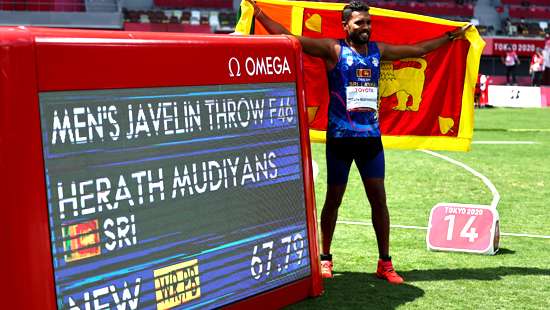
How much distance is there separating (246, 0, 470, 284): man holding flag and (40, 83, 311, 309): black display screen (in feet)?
1.79

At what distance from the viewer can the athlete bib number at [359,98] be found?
5719mm

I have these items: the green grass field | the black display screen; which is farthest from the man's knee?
the black display screen

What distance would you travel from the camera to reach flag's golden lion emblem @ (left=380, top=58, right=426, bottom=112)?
6.45 meters

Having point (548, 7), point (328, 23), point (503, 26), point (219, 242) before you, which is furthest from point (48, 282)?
point (548, 7)

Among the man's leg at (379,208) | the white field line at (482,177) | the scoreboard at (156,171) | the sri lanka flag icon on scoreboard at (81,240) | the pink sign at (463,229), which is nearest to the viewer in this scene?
the scoreboard at (156,171)

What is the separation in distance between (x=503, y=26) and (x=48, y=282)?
151 feet

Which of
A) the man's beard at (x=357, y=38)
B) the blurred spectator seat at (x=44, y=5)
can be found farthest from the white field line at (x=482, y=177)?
the blurred spectator seat at (x=44, y=5)

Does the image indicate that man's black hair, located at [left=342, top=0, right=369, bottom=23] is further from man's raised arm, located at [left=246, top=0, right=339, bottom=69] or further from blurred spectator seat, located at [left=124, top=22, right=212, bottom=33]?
blurred spectator seat, located at [left=124, top=22, right=212, bottom=33]

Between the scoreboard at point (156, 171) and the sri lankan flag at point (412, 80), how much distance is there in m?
1.17

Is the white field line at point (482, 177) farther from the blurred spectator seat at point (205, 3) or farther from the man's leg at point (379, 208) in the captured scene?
the blurred spectator seat at point (205, 3)

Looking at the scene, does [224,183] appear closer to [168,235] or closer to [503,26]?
[168,235]

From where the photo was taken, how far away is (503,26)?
4722 centimetres

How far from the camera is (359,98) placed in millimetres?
5734

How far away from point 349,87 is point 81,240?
242 cm
